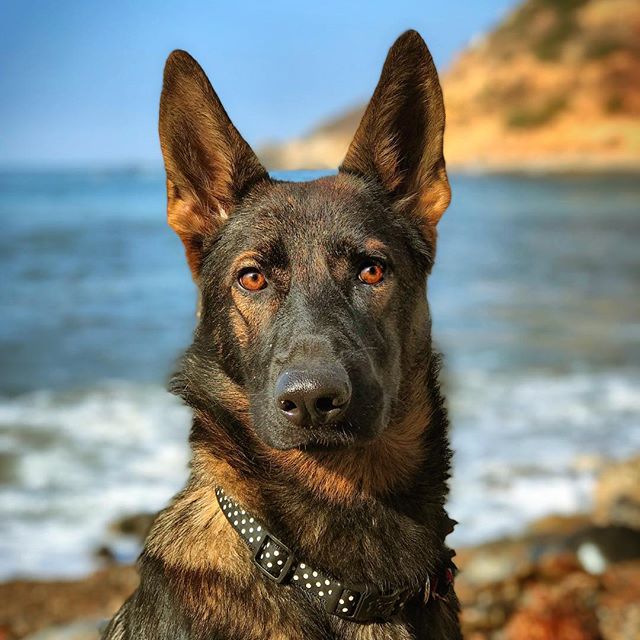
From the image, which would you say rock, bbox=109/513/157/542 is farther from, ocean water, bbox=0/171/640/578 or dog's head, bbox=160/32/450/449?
dog's head, bbox=160/32/450/449

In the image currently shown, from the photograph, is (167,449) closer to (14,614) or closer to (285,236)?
(14,614)

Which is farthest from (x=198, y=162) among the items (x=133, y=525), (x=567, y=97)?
(x=567, y=97)

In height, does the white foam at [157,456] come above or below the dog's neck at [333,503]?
below

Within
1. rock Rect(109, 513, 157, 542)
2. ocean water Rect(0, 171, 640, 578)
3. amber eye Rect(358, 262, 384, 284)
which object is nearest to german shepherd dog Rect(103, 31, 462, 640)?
amber eye Rect(358, 262, 384, 284)

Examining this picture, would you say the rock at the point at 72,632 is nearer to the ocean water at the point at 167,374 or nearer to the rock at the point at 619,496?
the ocean water at the point at 167,374

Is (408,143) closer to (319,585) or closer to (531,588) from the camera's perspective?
(319,585)

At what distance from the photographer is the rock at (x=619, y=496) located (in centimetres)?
798

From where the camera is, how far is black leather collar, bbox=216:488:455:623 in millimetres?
2867

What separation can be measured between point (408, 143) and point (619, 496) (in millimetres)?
5651

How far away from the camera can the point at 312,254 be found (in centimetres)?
318

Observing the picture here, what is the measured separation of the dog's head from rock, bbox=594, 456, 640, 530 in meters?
5.31

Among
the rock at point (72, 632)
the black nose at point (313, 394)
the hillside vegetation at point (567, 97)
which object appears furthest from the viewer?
the hillside vegetation at point (567, 97)

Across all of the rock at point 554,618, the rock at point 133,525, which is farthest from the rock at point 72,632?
the rock at point 554,618

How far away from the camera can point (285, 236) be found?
3221 mm
